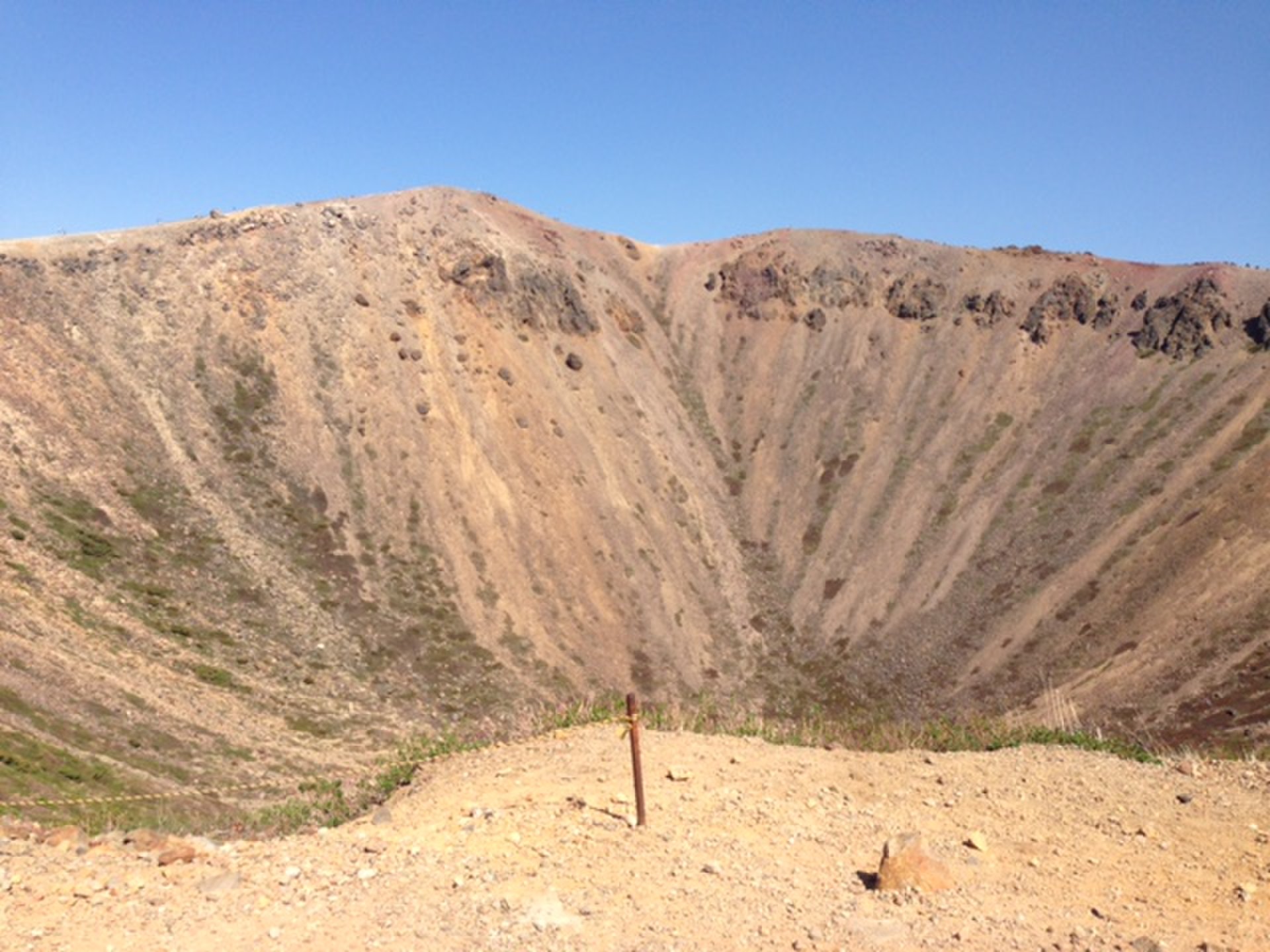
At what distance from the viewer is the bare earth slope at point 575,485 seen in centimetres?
4928

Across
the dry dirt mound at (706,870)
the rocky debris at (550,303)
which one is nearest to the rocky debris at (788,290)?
the rocky debris at (550,303)

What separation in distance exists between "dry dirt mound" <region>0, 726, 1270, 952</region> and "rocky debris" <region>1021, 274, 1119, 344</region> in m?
82.9

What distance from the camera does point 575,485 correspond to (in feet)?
243

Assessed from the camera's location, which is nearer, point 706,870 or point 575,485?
point 706,870

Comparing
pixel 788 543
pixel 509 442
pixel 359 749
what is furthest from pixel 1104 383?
pixel 359 749

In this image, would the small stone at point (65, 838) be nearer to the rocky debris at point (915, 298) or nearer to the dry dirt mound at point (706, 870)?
the dry dirt mound at point (706, 870)

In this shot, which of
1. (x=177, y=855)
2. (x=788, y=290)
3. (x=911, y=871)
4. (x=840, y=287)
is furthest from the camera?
(x=788, y=290)

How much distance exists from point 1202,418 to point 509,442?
54373mm

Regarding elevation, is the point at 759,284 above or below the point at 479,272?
above

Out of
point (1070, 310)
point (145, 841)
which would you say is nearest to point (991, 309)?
point (1070, 310)

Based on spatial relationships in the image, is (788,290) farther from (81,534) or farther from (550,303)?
(81,534)

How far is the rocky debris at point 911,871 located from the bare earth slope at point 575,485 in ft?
93.8

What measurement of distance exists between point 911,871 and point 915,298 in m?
92.3

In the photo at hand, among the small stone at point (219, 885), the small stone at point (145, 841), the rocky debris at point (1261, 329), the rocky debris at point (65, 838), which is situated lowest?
the small stone at point (219, 885)
